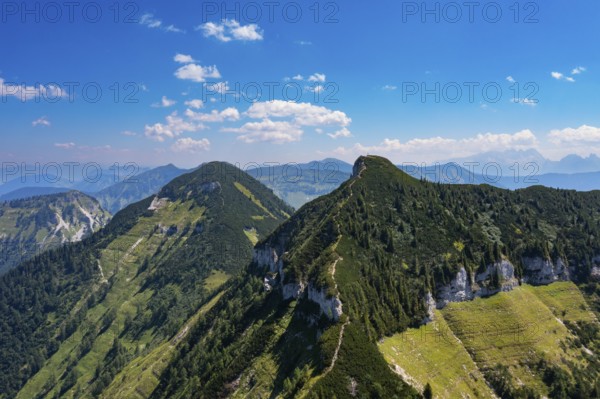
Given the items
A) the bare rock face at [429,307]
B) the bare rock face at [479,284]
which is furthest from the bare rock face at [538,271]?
the bare rock face at [429,307]

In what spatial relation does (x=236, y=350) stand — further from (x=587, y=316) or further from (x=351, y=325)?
(x=587, y=316)

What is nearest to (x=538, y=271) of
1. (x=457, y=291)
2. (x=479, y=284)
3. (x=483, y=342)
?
(x=479, y=284)

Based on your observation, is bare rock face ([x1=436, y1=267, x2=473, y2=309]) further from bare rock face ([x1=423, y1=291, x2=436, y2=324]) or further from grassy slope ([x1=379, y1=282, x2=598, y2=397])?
bare rock face ([x1=423, y1=291, x2=436, y2=324])

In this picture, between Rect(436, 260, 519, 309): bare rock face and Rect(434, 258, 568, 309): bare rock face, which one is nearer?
Rect(436, 260, 519, 309): bare rock face

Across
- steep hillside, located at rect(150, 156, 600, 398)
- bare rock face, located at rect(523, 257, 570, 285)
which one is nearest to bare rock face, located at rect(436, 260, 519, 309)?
steep hillside, located at rect(150, 156, 600, 398)

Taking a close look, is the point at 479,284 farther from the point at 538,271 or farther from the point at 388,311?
the point at 388,311
